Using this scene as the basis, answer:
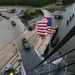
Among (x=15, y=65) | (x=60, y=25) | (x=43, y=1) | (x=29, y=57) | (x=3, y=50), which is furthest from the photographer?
(x=43, y=1)

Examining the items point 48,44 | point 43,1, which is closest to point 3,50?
point 48,44

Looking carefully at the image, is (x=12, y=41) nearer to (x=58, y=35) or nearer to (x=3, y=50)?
(x=3, y=50)

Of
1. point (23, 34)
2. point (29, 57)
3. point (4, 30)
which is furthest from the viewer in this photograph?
point (4, 30)

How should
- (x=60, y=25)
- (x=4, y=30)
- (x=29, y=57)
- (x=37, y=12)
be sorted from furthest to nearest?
1. (x=37, y=12)
2. (x=60, y=25)
3. (x=4, y=30)
4. (x=29, y=57)

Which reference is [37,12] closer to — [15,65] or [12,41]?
[12,41]

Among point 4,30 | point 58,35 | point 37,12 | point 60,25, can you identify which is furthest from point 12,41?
point 37,12

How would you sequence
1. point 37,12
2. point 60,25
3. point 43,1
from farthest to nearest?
1. point 43,1
2. point 37,12
3. point 60,25

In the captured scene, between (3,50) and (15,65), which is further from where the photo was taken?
(3,50)

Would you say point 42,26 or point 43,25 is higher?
point 43,25

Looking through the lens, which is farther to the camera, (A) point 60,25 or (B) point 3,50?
(A) point 60,25

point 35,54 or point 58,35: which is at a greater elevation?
point 35,54
